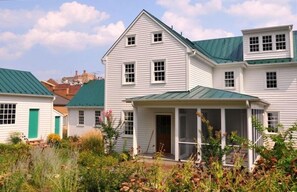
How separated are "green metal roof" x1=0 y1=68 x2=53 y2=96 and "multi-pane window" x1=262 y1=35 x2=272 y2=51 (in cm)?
1879

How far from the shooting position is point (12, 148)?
16094 mm

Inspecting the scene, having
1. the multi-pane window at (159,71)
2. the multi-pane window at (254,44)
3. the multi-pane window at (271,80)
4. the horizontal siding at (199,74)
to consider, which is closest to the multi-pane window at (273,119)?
the multi-pane window at (271,80)

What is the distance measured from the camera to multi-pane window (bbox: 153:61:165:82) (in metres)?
17.1

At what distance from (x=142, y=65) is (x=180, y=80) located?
3.10 meters

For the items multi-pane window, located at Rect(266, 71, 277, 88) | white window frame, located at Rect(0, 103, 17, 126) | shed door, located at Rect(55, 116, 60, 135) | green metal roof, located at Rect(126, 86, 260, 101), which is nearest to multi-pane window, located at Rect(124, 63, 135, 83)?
green metal roof, located at Rect(126, 86, 260, 101)

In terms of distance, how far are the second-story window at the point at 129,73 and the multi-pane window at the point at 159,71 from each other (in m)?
1.72

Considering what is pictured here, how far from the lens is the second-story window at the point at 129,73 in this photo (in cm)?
1809

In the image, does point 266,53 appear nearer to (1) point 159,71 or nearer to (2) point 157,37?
(2) point 157,37

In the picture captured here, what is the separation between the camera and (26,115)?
66.4 feet

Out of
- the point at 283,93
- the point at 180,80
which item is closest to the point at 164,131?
the point at 180,80

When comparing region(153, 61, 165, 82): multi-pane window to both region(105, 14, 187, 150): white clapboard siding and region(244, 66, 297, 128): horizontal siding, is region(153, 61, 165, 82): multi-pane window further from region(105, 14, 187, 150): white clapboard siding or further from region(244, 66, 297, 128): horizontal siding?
region(244, 66, 297, 128): horizontal siding

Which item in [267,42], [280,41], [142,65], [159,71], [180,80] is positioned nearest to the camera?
[180,80]


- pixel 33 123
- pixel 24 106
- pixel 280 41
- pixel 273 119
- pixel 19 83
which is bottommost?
pixel 33 123

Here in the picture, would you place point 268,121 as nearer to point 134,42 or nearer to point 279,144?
point 134,42
